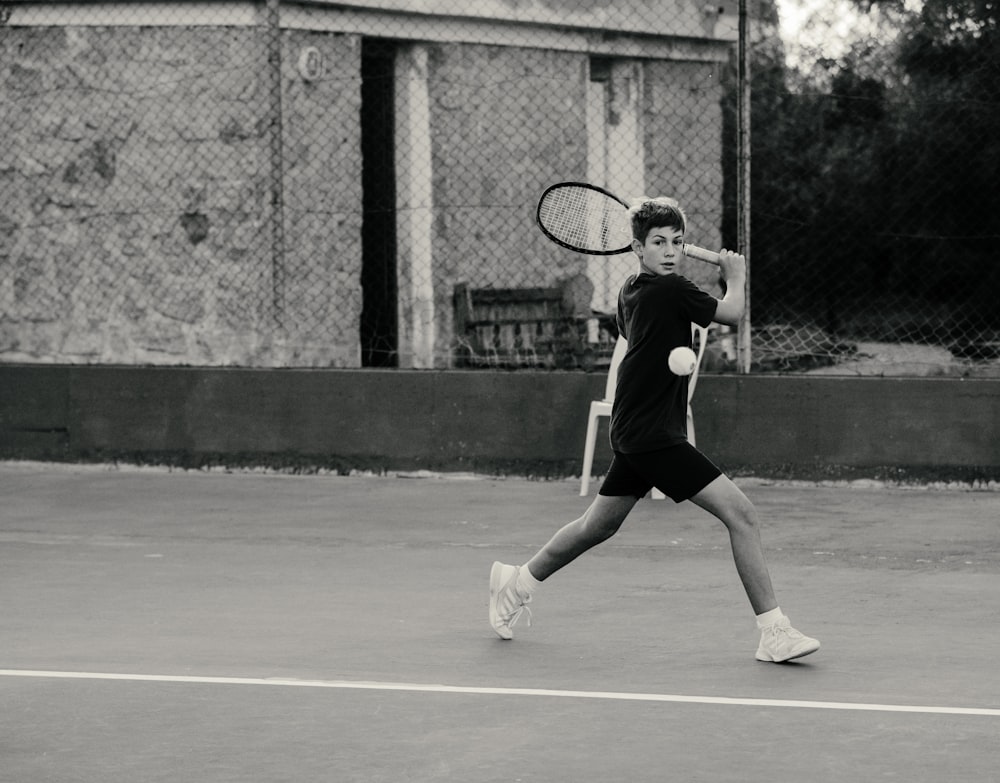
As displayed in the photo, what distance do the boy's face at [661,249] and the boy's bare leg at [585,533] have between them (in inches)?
34.5

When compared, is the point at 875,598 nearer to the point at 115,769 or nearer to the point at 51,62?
the point at 115,769

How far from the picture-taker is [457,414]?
40.4 ft

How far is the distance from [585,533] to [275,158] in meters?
6.29


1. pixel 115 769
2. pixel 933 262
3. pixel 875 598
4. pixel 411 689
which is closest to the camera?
pixel 115 769

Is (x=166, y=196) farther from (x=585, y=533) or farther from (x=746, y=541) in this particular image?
(x=746, y=541)

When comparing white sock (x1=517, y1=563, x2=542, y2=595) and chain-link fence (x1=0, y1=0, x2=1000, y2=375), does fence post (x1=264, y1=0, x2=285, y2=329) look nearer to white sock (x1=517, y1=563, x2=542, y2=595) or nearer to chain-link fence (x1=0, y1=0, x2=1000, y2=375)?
chain-link fence (x1=0, y1=0, x2=1000, y2=375)

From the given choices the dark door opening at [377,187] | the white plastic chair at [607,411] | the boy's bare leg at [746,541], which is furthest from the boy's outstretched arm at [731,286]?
the dark door opening at [377,187]

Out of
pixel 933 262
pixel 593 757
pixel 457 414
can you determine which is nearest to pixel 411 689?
pixel 593 757

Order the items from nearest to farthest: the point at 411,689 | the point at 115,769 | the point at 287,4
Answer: the point at 115,769
the point at 411,689
the point at 287,4

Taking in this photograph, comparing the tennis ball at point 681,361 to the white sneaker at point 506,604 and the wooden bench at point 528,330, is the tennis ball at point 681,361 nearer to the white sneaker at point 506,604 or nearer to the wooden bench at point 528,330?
the white sneaker at point 506,604

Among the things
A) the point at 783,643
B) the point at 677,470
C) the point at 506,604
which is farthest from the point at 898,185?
the point at 783,643

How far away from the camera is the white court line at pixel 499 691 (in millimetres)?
5859

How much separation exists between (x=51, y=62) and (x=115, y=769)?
29.3ft

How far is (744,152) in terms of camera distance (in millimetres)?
11977
